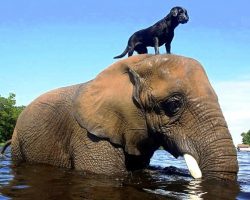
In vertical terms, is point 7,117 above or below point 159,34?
above

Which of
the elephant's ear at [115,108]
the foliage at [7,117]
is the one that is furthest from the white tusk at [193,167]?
the foliage at [7,117]

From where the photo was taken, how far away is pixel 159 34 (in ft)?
35.5

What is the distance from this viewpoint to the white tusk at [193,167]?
5887mm

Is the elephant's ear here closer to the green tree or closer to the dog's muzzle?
the dog's muzzle

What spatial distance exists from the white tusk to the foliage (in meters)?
60.3

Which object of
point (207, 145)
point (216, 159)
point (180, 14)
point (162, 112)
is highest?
point (180, 14)

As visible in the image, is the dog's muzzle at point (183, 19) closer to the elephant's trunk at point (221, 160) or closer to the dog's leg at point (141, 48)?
the dog's leg at point (141, 48)

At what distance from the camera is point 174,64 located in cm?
671

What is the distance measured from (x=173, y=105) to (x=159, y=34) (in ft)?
15.3

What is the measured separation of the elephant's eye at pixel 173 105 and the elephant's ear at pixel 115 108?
0.43 meters

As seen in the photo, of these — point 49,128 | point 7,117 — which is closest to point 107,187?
point 49,128

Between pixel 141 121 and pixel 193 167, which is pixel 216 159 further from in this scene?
pixel 141 121

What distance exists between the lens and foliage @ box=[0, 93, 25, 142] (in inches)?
2554

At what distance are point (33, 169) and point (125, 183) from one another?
2269mm
